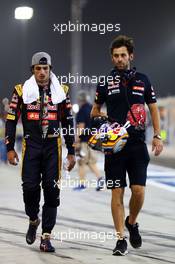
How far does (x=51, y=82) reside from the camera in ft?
19.3

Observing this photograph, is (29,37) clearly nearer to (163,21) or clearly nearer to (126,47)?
(163,21)

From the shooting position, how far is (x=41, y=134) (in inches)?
225

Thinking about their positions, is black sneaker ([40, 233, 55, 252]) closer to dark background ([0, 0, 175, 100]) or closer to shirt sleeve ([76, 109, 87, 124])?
shirt sleeve ([76, 109, 87, 124])

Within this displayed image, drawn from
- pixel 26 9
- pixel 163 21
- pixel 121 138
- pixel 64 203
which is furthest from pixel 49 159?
pixel 163 21

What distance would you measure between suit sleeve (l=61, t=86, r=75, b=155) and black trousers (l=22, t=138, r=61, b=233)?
180 mm

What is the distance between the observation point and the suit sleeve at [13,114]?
19.0 ft

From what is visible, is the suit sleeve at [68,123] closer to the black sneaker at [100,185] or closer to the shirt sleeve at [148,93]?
the shirt sleeve at [148,93]

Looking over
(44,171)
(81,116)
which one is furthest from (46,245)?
(81,116)

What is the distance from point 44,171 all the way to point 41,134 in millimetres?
341

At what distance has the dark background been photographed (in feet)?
83.3

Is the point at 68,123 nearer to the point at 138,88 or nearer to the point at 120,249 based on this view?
the point at 138,88

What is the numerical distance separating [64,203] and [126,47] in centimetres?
420

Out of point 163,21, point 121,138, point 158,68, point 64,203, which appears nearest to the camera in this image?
point 121,138

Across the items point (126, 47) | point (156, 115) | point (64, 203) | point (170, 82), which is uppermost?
point (170, 82)
